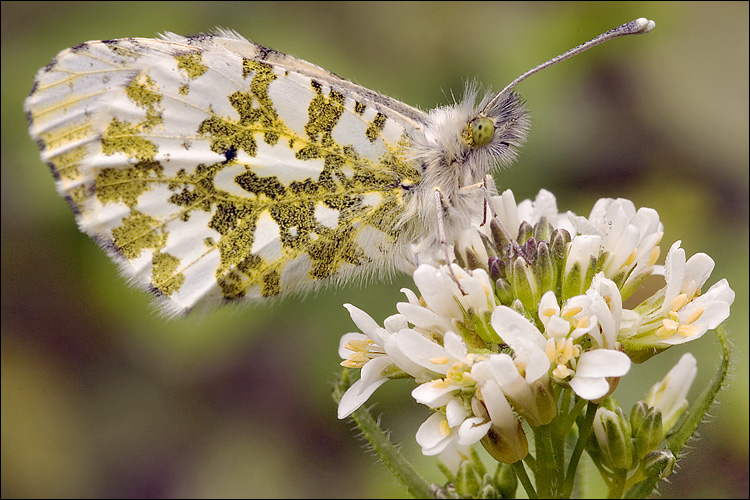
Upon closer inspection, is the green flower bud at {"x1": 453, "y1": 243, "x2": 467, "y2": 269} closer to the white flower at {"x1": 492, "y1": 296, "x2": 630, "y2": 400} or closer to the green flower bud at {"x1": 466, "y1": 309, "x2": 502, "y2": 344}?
the green flower bud at {"x1": 466, "y1": 309, "x2": 502, "y2": 344}

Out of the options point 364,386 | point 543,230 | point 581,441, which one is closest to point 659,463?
point 581,441

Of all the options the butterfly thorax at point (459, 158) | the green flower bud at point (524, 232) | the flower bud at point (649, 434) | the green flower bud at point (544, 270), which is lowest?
the flower bud at point (649, 434)

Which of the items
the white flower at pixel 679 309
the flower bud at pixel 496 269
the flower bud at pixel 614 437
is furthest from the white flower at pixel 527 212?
the flower bud at pixel 614 437

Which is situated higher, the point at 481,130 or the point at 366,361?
the point at 481,130

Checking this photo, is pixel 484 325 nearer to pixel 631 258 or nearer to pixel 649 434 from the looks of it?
pixel 631 258

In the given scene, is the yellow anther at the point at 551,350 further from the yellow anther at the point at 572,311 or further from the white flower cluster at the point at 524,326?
the yellow anther at the point at 572,311

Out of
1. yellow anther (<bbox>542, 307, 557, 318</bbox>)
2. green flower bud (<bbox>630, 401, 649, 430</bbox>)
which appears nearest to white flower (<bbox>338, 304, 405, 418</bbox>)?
yellow anther (<bbox>542, 307, 557, 318</bbox>)

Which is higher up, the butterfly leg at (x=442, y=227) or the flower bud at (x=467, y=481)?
the butterfly leg at (x=442, y=227)
